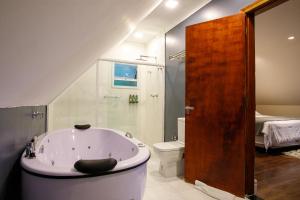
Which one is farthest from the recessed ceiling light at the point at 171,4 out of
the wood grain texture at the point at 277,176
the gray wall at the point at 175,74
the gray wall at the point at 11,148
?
the wood grain texture at the point at 277,176

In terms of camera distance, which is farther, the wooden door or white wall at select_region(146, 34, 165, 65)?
white wall at select_region(146, 34, 165, 65)

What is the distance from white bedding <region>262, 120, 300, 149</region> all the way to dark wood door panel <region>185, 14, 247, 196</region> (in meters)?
2.00

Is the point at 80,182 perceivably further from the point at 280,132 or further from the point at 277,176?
the point at 280,132

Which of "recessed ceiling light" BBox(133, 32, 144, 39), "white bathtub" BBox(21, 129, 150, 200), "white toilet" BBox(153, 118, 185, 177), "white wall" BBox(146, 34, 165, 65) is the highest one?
"recessed ceiling light" BBox(133, 32, 144, 39)

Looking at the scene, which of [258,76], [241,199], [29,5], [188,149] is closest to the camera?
[29,5]

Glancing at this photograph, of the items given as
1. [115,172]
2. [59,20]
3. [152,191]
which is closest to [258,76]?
[152,191]

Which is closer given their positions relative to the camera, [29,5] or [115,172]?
[29,5]

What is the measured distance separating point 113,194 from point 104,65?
2.69 meters

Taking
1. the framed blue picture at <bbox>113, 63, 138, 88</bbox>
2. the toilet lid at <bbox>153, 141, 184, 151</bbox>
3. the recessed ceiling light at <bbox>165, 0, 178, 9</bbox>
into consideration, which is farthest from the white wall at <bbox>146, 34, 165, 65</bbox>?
the toilet lid at <bbox>153, 141, 184, 151</bbox>

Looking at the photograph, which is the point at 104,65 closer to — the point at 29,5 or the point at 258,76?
the point at 29,5

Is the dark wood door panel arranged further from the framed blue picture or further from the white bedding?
the white bedding

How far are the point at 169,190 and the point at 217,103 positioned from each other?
3.67ft

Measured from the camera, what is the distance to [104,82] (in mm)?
3451

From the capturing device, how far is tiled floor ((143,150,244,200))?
187 centimetres
